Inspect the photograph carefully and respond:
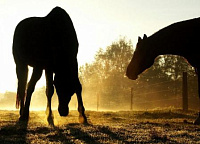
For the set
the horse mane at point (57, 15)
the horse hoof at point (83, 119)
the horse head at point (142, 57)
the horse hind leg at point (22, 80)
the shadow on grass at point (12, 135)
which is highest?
the horse mane at point (57, 15)

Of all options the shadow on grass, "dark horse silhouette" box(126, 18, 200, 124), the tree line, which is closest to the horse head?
"dark horse silhouette" box(126, 18, 200, 124)

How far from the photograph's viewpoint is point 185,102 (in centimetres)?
1428

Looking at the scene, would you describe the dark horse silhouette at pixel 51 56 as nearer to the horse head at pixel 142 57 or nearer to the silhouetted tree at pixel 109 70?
the horse head at pixel 142 57

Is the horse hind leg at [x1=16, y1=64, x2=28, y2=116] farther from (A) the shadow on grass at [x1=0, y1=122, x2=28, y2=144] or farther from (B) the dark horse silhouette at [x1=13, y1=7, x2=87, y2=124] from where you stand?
(A) the shadow on grass at [x1=0, y1=122, x2=28, y2=144]

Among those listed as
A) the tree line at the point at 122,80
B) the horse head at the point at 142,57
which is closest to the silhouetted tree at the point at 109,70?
the tree line at the point at 122,80

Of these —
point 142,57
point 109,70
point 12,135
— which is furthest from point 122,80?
point 12,135

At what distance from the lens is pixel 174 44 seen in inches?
325

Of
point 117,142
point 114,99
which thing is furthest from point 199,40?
point 114,99

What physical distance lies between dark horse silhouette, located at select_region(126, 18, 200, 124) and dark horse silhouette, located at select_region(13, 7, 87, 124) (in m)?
2.24

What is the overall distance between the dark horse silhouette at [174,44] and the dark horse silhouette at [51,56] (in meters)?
2.24

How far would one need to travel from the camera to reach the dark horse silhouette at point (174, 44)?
7910 millimetres

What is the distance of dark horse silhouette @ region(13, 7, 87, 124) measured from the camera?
6.75m

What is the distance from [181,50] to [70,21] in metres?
3.20

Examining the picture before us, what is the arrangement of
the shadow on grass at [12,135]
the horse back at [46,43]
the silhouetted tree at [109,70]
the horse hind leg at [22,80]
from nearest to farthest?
the shadow on grass at [12,135], the horse back at [46,43], the horse hind leg at [22,80], the silhouetted tree at [109,70]
